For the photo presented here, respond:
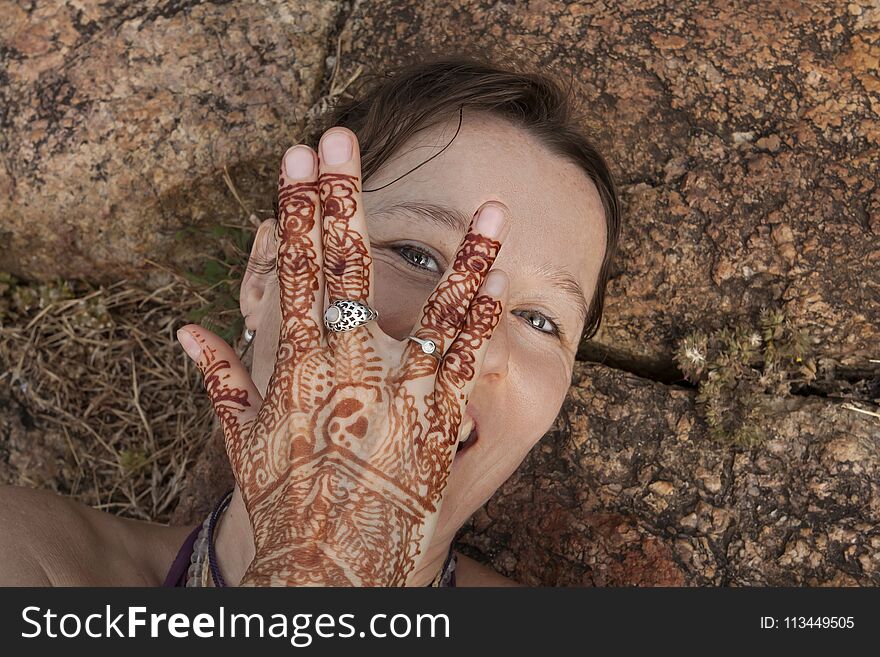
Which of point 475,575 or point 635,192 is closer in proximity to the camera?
point 475,575

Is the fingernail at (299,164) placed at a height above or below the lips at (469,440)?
above

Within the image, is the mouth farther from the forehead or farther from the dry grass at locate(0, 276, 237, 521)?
the dry grass at locate(0, 276, 237, 521)

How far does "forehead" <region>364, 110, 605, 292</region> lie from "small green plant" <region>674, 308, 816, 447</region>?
57 centimetres

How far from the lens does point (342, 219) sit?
4.75 feet

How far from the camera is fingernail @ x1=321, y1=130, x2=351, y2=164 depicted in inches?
57.0

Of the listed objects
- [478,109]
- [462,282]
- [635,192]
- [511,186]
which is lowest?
Answer: [462,282]

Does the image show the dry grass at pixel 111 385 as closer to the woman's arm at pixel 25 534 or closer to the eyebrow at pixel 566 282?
the woman's arm at pixel 25 534

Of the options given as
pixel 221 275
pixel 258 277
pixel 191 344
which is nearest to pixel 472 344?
pixel 191 344

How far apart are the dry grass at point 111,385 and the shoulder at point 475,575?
1.29m

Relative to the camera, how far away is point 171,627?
1.60 metres

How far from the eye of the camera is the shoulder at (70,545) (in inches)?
82.0

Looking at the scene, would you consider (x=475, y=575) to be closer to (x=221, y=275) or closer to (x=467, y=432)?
(x=467, y=432)

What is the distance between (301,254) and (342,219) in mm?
107

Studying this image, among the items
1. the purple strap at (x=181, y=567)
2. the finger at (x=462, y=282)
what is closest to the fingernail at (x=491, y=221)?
the finger at (x=462, y=282)
